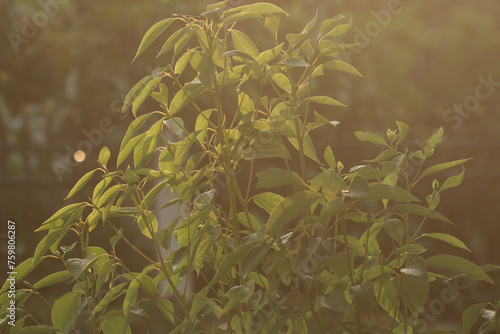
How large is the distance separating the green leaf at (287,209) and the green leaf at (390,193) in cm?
8

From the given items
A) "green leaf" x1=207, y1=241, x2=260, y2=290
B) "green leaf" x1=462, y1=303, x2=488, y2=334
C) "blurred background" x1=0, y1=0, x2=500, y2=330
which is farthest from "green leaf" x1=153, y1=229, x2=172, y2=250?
"blurred background" x1=0, y1=0, x2=500, y2=330

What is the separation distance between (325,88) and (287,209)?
341 cm

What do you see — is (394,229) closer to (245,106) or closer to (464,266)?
(464,266)

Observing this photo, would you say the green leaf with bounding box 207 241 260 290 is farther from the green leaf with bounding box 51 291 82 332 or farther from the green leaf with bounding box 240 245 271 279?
the green leaf with bounding box 51 291 82 332

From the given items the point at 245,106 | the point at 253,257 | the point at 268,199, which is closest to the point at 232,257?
the point at 253,257

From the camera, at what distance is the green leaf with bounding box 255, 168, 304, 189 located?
88 cm

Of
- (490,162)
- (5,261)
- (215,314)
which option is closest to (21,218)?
(5,261)

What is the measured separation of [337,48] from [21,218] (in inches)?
137

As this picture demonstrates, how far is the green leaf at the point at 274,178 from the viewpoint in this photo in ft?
2.88

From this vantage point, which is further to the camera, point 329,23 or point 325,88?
point 325,88

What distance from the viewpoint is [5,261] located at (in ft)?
13.2

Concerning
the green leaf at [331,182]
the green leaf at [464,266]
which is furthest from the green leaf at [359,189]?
the green leaf at [464,266]

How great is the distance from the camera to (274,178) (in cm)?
89

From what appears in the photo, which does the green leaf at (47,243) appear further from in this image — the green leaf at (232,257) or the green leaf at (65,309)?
the green leaf at (232,257)
